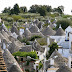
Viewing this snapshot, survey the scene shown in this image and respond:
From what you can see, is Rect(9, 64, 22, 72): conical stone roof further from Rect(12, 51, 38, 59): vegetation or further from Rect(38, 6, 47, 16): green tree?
Rect(38, 6, 47, 16): green tree

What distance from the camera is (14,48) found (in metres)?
35.0

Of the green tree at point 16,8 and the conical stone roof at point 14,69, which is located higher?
the conical stone roof at point 14,69

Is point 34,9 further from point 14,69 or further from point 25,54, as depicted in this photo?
point 14,69

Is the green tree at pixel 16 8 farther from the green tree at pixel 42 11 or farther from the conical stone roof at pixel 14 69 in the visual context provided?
the conical stone roof at pixel 14 69

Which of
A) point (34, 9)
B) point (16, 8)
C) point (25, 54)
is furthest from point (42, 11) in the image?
point (25, 54)

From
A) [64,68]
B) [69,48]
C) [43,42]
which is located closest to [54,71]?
[64,68]

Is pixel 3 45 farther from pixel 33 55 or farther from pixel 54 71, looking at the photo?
pixel 54 71

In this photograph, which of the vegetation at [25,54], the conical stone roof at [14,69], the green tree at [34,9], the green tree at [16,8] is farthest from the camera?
the green tree at [34,9]

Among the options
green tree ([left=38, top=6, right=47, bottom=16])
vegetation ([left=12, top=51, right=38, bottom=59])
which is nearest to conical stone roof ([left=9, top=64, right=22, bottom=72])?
vegetation ([left=12, top=51, right=38, bottom=59])

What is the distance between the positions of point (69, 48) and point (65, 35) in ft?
24.7

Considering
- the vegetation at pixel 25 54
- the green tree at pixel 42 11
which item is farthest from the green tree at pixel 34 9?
the vegetation at pixel 25 54

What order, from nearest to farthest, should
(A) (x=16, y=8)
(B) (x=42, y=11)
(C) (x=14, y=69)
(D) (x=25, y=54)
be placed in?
(C) (x=14, y=69) < (D) (x=25, y=54) < (B) (x=42, y=11) < (A) (x=16, y=8)

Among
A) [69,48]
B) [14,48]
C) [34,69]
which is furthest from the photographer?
[69,48]

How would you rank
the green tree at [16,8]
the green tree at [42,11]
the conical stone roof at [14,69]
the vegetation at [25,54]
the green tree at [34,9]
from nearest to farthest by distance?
1. the conical stone roof at [14,69]
2. the vegetation at [25,54]
3. the green tree at [42,11]
4. the green tree at [16,8]
5. the green tree at [34,9]
